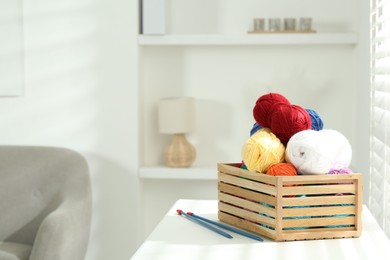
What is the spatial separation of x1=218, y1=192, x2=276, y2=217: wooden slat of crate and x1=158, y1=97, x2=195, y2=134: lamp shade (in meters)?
1.40

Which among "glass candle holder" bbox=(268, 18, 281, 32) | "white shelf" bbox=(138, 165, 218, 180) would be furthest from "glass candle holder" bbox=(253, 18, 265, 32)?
"white shelf" bbox=(138, 165, 218, 180)

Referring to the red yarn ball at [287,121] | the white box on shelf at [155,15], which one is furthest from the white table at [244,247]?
the white box on shelf at [155,15]

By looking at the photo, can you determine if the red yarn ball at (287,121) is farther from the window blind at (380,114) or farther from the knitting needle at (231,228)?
the window blind at (380,114)

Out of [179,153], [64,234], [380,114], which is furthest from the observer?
[179,153]

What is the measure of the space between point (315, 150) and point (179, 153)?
1666 millimetres

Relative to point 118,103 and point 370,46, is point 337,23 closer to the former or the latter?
point 370,46

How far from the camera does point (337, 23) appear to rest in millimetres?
3166

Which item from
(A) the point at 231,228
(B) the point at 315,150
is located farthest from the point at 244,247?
(B) the point at 315,150

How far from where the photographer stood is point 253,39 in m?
3.04

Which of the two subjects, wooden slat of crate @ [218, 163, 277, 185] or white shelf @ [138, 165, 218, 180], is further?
white shelf @ [138, 165, 218, 180]

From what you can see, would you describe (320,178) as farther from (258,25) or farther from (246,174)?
(258,25)

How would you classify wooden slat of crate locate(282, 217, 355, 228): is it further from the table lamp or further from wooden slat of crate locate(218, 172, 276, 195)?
the table lamp

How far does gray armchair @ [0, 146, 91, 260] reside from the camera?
2891 mm

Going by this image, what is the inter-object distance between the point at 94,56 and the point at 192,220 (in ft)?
5.25
